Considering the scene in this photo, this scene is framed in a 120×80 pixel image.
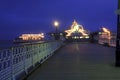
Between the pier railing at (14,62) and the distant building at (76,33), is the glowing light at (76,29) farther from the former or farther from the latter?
the pier railing at (14,62)

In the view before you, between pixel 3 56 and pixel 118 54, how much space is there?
1013cm

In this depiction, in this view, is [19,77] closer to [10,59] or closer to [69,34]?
[10,59]

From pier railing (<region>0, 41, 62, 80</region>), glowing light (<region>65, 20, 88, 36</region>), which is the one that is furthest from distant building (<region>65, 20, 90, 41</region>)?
pier railing (<region>0, 41, 62, 80</region>)

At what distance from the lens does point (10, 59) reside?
1259 cm

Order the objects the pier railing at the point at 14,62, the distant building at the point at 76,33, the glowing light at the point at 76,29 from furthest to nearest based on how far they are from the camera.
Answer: the glowing light at the point at 76,29
the distant building at the point at 76,33
the pier railing at the point at 14,62

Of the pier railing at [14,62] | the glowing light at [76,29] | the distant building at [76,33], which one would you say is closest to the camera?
the pier railing at [14,62]

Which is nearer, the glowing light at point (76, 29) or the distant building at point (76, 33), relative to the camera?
the distant building at point (76, 33)

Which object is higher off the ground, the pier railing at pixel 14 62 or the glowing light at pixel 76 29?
the glowing light at pixel 76 29

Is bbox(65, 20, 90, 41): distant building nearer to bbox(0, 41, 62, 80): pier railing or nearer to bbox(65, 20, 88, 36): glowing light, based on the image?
bbox(65, 20, 88, 36): glowing light

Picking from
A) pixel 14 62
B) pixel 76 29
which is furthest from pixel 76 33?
pixel 14 62

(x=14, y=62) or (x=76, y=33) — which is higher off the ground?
(x=76, y=33)

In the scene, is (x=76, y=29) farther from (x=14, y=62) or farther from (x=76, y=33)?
(x=14, y=62)

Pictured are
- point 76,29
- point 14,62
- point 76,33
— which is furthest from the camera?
point 76,29

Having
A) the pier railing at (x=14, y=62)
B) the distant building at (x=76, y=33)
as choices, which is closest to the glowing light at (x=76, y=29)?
the distant building at (x=76, y=33)
